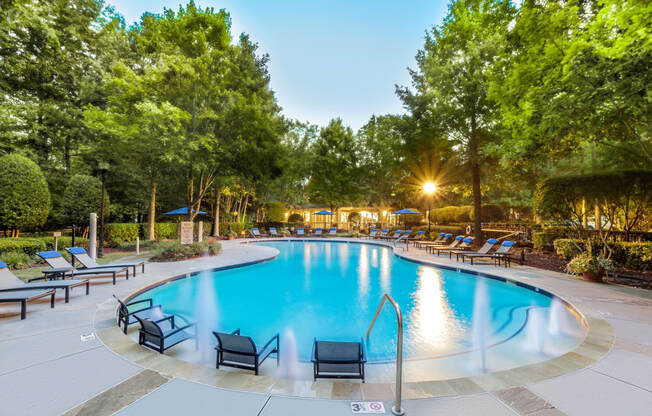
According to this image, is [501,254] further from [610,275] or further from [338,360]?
[338,360]

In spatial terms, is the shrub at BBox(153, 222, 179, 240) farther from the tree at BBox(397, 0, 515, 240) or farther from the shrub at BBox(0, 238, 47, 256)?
the tree at BBox(397, 0, 515, 240)

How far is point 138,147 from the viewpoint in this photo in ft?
40.2

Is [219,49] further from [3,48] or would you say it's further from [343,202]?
[343,202]

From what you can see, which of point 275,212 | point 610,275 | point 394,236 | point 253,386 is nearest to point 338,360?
point 253,386

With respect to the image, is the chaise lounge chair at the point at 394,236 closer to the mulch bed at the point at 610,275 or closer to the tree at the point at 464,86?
the tree at the point at 464,86

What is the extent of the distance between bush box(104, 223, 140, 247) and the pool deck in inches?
462

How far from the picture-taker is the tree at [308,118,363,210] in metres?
28.7

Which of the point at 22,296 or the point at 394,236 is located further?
the point at 394,236

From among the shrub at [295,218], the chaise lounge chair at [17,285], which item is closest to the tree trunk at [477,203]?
the chaise lounge chair at [17,285]

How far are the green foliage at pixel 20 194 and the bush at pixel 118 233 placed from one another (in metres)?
2.86

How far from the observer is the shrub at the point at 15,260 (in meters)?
8.26

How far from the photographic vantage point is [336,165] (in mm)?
28719

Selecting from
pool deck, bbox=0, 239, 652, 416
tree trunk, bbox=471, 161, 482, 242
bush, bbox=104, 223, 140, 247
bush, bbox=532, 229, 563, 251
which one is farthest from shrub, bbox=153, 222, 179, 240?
bush, bbox=532, 229, 563, 251

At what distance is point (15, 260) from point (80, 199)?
5594 millimetres
